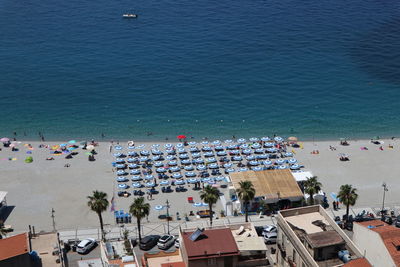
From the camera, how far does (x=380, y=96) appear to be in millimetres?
136875

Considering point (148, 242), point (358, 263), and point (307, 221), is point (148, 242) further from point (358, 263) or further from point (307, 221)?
point (358, 263)

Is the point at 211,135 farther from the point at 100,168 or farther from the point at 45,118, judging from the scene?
the point at 45,118

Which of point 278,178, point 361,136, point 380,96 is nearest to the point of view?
point 278,178

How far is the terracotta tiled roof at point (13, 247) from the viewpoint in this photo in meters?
55.5

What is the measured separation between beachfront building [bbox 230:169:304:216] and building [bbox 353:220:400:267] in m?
21.4

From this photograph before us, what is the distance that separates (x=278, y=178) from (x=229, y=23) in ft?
323

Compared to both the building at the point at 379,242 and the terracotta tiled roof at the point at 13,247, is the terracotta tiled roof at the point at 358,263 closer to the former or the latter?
the building at the point at 379,242

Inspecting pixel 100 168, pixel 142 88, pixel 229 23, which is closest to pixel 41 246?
pixel 100 168

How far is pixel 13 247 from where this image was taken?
56562 millimetres

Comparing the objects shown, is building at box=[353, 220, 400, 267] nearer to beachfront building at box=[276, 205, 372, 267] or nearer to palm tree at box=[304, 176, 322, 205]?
beachfront building at box=[276, 205, 372, 267]

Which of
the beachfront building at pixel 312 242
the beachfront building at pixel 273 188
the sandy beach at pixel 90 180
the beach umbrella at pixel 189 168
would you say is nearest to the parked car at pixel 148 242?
the sandy beach at pixel 90 180

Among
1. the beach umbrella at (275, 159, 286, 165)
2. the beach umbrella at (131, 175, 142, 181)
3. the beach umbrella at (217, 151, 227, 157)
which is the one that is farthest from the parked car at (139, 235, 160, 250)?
the beach umbrella at (275, 159, 286, 165)

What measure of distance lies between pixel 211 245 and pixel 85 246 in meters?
25.8

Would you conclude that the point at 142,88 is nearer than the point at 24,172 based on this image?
No
